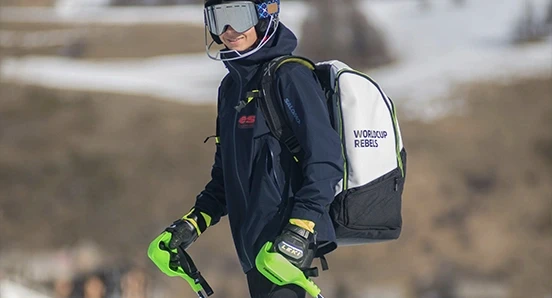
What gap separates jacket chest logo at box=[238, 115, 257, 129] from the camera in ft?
7.14

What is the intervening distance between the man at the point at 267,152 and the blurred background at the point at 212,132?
29.3 feet

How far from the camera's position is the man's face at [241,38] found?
2264 millimetres

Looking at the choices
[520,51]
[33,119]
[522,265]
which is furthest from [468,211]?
[33,119]

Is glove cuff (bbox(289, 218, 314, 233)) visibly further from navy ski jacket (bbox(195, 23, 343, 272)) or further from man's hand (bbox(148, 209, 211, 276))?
man's hand (bbox(148, 209, 211, 276))

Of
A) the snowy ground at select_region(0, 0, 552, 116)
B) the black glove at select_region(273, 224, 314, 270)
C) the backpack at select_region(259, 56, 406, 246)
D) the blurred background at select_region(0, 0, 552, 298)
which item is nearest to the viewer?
the black glove at select_region(273, 224, 314, 270)

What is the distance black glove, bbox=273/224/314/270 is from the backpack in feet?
0.56

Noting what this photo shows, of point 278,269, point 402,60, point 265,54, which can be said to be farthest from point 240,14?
point 402,60

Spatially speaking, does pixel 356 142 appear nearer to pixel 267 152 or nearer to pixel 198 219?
pixel 267 152

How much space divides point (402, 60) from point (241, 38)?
15530 millimetres

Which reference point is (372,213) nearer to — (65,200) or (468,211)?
(468,211)

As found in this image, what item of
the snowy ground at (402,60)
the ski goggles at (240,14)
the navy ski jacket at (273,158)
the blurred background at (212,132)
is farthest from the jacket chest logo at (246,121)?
the snowy ground at (402,60)

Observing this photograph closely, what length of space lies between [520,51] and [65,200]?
9.03 m

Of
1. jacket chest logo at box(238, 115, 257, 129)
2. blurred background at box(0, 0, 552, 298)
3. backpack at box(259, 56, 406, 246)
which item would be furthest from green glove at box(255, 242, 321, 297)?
blurred background at box(0, 0, 552, 298)

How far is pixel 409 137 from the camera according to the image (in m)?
15.6
